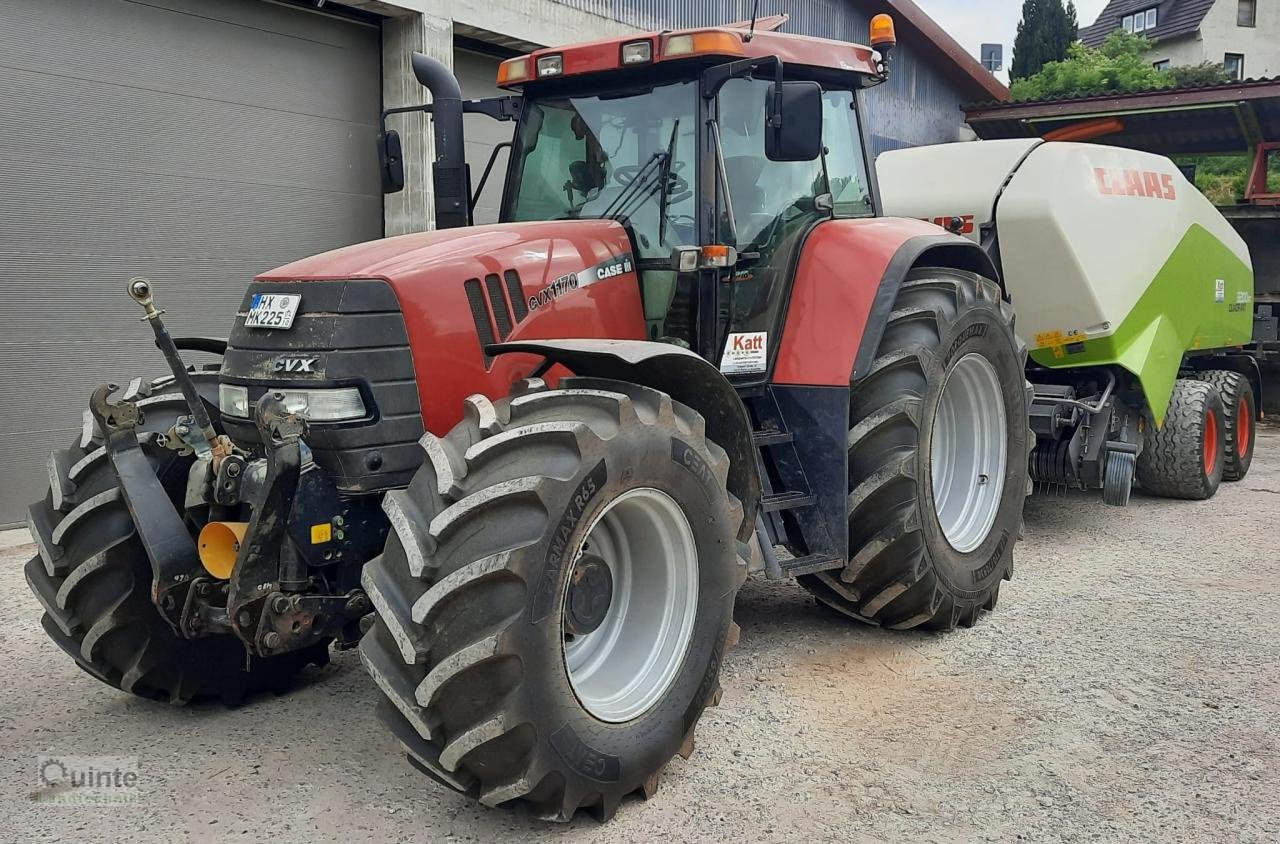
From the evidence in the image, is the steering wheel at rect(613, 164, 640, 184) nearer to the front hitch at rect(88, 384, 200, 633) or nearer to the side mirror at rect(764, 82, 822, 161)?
the side mirror at rect(764, 82, 822, 161)

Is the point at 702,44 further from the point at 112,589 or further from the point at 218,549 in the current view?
the point at 112,589

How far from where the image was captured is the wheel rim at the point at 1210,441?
7.84 meters

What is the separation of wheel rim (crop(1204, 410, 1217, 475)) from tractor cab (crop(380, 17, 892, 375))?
442 cm

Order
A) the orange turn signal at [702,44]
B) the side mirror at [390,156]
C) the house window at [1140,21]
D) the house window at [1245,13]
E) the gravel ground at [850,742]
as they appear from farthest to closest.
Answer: the house window at [1140,21], the house window at [1245,13], the side mirror at [390,156], the orange turn signal at [702,44], the gravel ground at [850,742]

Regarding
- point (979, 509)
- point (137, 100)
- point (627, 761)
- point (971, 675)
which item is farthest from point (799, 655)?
point (137, 100)

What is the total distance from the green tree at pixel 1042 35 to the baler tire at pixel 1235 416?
29.1 meters

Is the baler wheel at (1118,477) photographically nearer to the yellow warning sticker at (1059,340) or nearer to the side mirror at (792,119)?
the yellow warning sticker at (1059,340)

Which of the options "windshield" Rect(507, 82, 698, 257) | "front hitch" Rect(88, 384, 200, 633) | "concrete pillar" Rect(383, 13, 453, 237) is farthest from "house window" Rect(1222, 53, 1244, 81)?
"front hitch" Rect(88, 384, 200, 633)

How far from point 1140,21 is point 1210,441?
44.3 meters

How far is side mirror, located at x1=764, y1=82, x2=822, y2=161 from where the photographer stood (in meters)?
4.05

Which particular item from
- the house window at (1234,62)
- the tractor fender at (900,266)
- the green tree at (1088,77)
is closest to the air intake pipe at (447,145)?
the tractor fender at (900,266)

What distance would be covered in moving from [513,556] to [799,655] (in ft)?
6.82

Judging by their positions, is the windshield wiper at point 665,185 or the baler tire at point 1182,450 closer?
the windshield wiper at point 665,185

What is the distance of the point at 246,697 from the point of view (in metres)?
4.19
